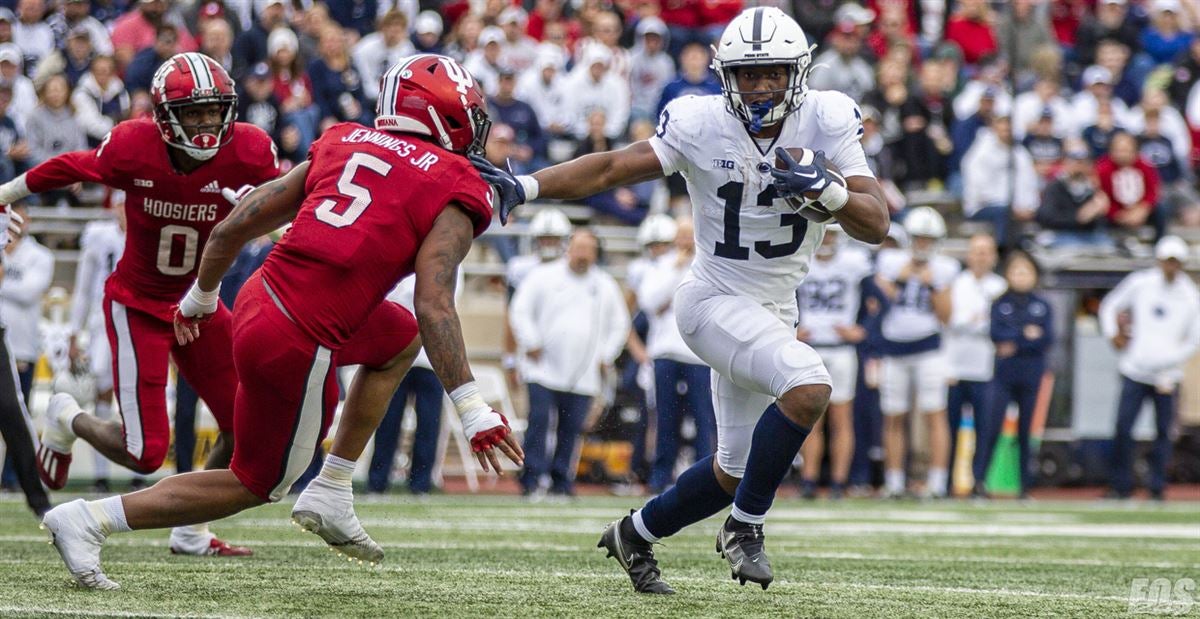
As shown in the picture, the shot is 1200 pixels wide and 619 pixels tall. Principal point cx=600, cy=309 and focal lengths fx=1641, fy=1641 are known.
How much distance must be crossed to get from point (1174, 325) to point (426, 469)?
5.40m

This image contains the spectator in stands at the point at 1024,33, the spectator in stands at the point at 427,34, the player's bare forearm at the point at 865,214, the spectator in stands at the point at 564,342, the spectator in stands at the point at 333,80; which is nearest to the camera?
the player's bare forearm at the point at 865,214

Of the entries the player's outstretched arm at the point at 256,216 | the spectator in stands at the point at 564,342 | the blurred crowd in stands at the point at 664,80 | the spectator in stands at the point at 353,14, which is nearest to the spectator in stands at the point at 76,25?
the blurred crowd in stands at the point at 664,80

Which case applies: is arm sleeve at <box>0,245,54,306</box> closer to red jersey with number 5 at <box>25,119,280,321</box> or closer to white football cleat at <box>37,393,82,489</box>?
white football cleat at <box>37,393,82,489</box>

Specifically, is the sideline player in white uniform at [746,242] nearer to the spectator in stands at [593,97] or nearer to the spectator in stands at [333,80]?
the spectator in stands at [333,80]

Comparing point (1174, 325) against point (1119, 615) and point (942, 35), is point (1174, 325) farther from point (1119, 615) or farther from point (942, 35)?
point (1119, 615)

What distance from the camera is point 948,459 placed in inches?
454

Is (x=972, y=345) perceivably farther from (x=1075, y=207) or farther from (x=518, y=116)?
(x=518, y=116)

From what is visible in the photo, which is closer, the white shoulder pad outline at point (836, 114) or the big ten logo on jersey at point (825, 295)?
the white shoulder pad outline at point (836, 114)

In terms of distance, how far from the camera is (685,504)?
5.04m

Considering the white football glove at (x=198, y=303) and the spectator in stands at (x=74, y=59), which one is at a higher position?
the spectator in stands at (x=74, y=59)

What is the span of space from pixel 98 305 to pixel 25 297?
0.43 meters

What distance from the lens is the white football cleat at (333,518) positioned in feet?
15.5

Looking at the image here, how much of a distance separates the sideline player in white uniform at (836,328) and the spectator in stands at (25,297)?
479 centimetres

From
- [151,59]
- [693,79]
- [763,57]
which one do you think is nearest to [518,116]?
[693,79]
